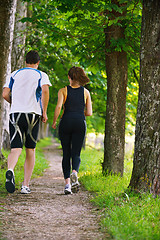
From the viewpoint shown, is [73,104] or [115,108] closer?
[73,104]

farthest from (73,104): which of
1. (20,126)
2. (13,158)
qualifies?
(13,158)

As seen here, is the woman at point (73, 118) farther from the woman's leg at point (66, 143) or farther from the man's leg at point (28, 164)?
the man's leg at point (28, 164)

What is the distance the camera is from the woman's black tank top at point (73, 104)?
6.20 m

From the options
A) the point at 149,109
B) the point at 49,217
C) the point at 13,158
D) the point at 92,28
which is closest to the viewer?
the point at 49,217

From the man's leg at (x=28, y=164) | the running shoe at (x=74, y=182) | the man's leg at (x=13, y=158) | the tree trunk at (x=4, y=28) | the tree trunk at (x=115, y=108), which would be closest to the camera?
the man's leg at (x=13, y=158)

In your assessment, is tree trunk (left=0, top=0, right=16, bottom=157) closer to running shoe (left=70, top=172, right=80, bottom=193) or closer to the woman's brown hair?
the woman's brown hair

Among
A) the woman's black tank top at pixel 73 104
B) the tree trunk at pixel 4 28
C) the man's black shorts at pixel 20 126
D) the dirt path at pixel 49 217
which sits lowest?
the dirt path at pixel 49 217

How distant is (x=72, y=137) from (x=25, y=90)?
131 cm

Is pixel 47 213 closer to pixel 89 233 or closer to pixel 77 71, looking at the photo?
pixel 89 233

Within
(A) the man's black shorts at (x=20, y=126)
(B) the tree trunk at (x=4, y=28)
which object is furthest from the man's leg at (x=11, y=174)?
(B) the tree trunk at (x=4, y=28)

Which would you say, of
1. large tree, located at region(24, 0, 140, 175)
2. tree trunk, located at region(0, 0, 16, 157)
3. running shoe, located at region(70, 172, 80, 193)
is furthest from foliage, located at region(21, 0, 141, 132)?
running shoe, located at region(70, 172, 80, 193)

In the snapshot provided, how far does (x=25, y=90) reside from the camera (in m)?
5.62

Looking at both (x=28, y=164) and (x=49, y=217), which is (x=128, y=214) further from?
(x=28, y=164)

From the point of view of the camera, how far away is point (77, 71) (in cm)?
627
